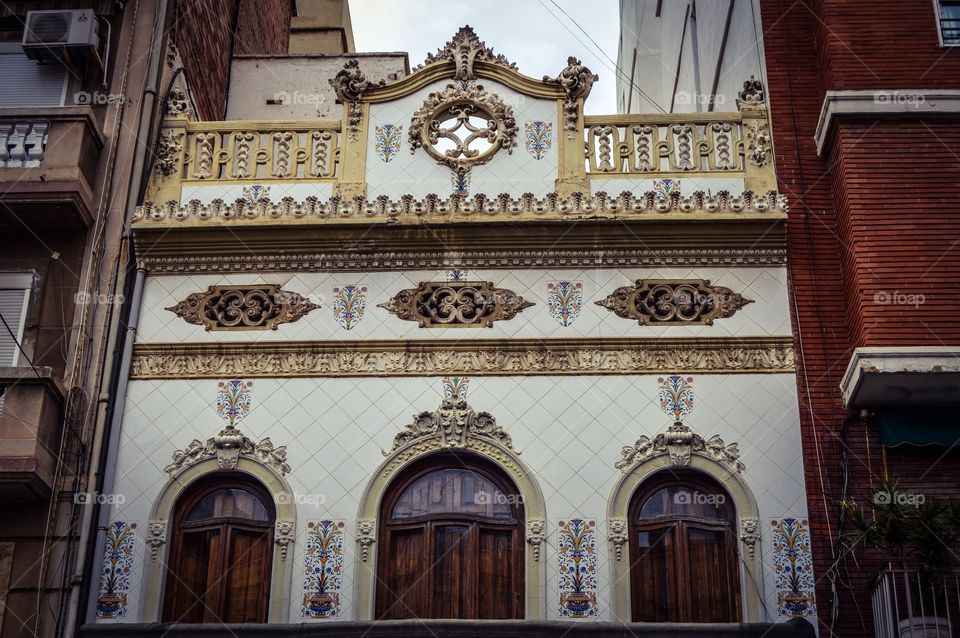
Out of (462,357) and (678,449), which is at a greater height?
(462,357)

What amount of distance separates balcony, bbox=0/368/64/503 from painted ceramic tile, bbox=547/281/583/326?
5.56 m

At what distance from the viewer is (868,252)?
551 inches

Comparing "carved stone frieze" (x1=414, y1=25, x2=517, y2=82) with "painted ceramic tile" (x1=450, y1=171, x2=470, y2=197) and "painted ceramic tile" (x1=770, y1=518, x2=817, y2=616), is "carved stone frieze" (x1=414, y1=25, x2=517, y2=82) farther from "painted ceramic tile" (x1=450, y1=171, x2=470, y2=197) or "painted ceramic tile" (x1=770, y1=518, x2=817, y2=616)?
"painted ceramic tile" (x1=770, y1=518, x2=817, y2=616)

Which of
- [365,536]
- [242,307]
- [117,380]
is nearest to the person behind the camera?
[365,536]

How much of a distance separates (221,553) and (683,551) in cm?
492

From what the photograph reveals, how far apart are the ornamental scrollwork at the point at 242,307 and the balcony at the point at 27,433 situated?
74.6 inches

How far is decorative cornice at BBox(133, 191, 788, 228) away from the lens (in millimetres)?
14891

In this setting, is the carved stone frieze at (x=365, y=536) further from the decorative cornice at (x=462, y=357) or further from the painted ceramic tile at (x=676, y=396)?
the painted ceramic tile at (x=676, y=396)

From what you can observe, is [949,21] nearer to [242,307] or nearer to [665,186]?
[665,186]

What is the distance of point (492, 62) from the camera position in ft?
52.9

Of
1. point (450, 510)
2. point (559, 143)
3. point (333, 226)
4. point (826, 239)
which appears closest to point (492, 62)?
point (559, 143)

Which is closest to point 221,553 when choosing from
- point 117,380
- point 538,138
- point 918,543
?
point 117,380

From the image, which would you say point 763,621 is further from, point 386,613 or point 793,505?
point 386,613

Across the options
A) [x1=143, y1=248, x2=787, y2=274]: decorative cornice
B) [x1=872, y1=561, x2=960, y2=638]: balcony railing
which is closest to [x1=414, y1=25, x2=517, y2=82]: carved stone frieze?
[x1=143, y1=248, x2=787, y2=274]: decorative cornice
